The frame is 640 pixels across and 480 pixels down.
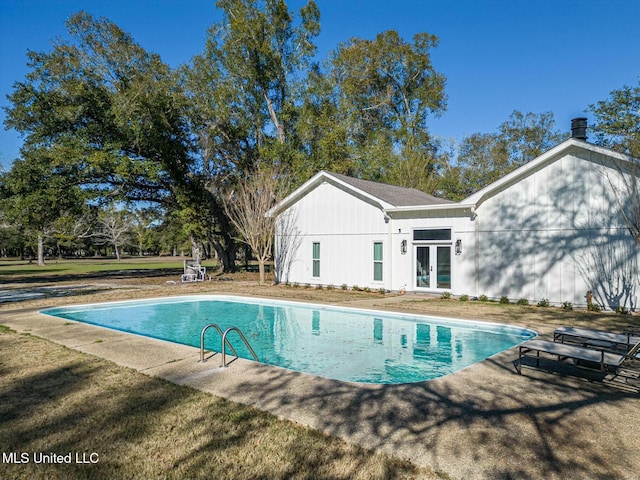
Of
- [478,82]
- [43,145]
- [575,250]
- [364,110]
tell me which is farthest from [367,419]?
[364,110]

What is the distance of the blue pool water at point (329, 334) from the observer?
331 inches

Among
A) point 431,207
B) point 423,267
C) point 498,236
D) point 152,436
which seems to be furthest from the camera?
point 423,267

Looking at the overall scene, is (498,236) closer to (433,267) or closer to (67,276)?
(433,267)

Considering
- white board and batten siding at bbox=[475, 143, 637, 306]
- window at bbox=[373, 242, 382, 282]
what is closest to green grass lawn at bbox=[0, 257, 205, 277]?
window at bbox=[373, 242, 382, 282]

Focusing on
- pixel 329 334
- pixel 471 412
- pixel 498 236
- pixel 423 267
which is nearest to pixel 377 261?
pixel 423 267

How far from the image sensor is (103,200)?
25703 millimetres

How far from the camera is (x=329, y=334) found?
1110 centimetres

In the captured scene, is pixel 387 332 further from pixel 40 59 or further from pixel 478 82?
pixel 478 82

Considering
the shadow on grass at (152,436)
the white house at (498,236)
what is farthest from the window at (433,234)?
the shadow on grass at (152,436)

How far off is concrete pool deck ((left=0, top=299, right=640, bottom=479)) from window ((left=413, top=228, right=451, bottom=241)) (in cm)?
968

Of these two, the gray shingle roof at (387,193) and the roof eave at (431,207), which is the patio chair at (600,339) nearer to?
the roof eave at (431,207)

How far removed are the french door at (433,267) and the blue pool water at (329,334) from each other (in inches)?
210

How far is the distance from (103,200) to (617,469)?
91.8 ft

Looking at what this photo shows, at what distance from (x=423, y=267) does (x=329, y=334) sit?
25.4 ft
